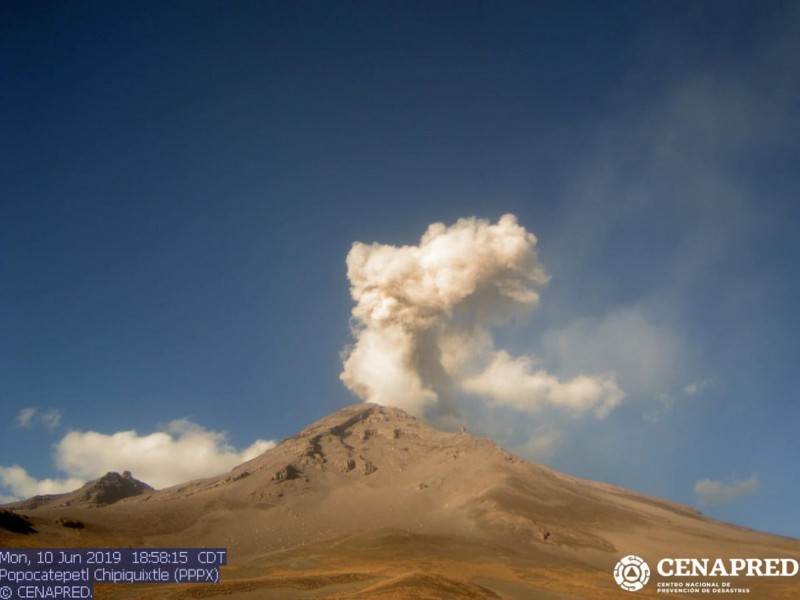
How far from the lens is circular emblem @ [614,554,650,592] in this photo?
7100cm

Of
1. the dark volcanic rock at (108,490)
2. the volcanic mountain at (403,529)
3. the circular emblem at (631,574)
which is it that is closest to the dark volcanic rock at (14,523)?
the volcanic mountain at (403,529)

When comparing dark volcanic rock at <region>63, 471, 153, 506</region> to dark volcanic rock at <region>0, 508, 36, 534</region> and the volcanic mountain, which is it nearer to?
the volcanic mountain

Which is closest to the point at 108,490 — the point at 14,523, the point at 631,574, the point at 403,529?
the point at 14,523

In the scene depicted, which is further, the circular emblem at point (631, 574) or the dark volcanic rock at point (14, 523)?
the dark volcanic rock at point (14, 523)

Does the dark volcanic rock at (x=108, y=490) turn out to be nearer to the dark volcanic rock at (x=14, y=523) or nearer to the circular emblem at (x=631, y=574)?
the dark volcanic rock at (x=14, y=523)

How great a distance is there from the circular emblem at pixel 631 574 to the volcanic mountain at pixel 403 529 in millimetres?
1407

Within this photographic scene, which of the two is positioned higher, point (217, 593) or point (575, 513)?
point (217, 593)

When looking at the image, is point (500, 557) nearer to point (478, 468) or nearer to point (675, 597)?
point (675, 597)

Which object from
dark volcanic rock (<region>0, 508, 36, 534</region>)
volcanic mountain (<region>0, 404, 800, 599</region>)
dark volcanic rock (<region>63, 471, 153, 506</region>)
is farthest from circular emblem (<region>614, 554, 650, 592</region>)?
dark volcanic rock (<region>63, 471, 153, 506</region>)

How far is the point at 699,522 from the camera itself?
489 feet

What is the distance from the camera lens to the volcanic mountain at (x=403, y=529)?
2630 inches

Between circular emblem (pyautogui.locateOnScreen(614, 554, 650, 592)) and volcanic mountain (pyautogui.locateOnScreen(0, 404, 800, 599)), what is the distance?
1.41 m

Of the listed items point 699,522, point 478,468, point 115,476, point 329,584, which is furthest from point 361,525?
point 115,476

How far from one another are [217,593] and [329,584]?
39.7ft
